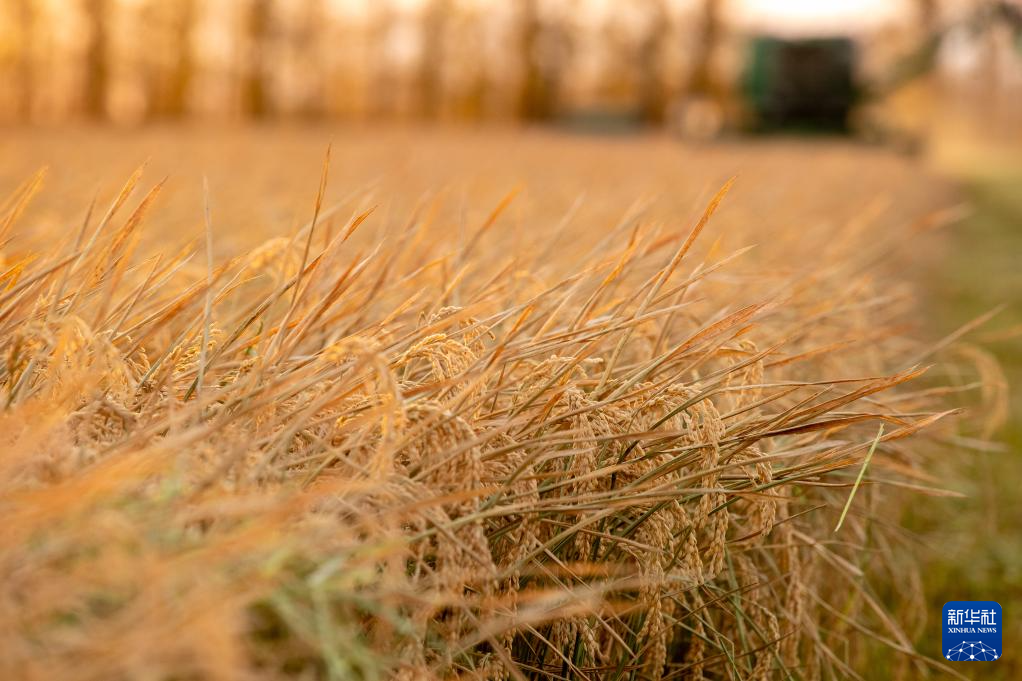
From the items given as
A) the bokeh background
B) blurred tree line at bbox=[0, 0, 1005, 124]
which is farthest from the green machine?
blurred tree line at bbox=[0, 0, 1005, 124]

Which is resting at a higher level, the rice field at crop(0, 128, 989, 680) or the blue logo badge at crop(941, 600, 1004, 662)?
the rice field at crop(0, 128, 989, 680)

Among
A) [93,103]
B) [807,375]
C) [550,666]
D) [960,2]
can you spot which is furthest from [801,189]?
[93,103]

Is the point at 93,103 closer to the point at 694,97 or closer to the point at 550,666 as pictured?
the point at 694,97

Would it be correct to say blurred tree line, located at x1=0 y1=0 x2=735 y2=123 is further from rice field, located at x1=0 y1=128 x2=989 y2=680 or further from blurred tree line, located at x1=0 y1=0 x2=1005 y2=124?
rice field, located at x1=0 y1=128 x2=989 y2=680

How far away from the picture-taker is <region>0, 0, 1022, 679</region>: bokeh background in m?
2.70

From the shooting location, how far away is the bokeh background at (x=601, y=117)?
8.85 feet

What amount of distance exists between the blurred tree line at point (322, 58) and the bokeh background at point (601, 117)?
0.05m

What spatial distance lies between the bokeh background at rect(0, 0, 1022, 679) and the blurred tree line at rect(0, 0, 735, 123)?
1.9 inches

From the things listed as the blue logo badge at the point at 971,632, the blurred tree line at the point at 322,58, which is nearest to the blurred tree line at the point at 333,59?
the blurred tree line at the point at 322,58

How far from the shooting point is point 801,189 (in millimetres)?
4043

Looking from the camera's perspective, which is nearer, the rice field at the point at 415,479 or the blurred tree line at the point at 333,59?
the rice field at the point at 415,479

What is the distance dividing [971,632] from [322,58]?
23439 mm

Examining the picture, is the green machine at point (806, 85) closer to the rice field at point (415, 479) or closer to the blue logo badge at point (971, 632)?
the rice field at point (415, 479)

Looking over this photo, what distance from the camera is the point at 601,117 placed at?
55.1ft
